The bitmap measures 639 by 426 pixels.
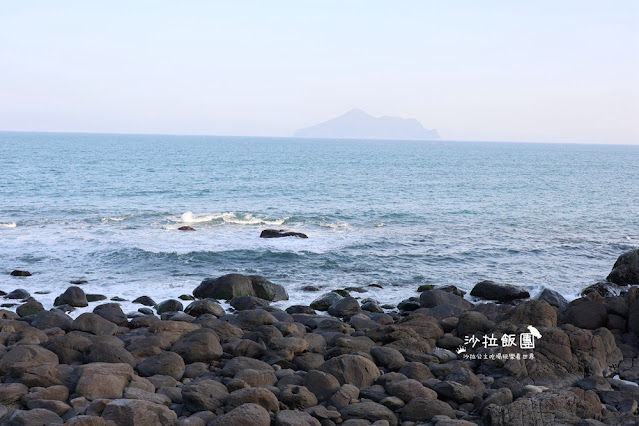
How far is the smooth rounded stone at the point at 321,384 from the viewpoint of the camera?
34.9 feet

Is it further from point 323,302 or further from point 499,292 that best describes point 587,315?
Answer: point 323,302

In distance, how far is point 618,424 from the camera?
31.6 feet

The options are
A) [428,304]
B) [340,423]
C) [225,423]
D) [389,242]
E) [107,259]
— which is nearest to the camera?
[225,423]

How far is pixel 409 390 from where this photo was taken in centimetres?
1048

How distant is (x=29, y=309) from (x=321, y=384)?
1064cm

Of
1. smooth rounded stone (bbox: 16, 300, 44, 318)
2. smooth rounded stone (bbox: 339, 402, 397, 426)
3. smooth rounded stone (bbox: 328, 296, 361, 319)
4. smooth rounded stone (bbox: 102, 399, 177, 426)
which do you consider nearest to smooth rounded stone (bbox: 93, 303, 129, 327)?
smooth rounded stone (bbox: 16, 300, 44, 318)

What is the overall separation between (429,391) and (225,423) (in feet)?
12.1

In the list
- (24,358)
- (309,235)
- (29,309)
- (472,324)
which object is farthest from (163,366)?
(309,235)

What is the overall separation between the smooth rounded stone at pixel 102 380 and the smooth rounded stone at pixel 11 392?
88 cm

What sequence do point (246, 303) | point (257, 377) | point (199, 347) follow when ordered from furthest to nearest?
1. point (246, 303)
2. point (199, 347)
3. point (257, 377)

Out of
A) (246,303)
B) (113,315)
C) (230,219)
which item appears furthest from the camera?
(230,219)

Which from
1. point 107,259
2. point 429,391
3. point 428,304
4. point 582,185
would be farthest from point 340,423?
point 582,185

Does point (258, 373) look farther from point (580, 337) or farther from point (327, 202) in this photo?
point (327, 202)

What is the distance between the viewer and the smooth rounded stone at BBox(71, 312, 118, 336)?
14.4 m
